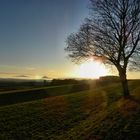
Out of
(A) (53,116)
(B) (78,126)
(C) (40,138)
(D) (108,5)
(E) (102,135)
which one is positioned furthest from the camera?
(D) (108,5)

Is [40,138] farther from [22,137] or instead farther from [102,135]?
[102,135]

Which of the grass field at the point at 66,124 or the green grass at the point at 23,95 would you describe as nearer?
the grass field at the point at 66,124

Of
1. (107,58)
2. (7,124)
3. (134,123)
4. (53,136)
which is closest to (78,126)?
(53,136)

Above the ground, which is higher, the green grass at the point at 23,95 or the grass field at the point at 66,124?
the green grass at the point at 23,95

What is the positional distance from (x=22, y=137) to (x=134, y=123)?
7112 millimetres

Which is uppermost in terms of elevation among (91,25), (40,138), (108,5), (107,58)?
(108,5)

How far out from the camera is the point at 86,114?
2491 cm

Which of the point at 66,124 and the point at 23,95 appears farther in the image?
the point at 23,95

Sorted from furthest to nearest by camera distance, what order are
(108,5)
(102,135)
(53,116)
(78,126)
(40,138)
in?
(108,5) → (53,116) → (78,126) → (40,138) → (102,135)

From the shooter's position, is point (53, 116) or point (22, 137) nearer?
point (22, 137)

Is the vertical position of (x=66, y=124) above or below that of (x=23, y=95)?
below

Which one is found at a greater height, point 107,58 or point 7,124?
point 107,58

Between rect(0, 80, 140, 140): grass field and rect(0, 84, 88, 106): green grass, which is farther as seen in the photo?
rect(0, 84, 88, 106): green grass

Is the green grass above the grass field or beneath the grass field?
above
